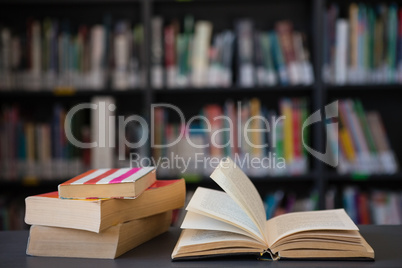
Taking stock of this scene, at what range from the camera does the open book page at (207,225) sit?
87cm

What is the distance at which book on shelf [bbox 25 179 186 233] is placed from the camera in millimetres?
846

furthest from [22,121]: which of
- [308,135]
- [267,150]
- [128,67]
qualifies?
[308,135]

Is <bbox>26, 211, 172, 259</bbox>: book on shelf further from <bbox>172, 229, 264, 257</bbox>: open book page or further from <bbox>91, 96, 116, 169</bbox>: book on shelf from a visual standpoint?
<bbox>91, 96, 116, 169</bbox>: book on shelf

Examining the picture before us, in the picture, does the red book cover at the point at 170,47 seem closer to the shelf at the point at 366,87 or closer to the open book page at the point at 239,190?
the shelf at the point at 366,87

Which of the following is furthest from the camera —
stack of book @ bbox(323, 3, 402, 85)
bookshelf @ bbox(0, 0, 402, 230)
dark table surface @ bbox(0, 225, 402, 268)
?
bookshelf @ bbox(0, 0, 402, 230)

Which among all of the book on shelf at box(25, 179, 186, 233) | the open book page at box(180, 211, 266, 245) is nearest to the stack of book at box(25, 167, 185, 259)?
the book on shelf at box(25, 179, 186, 233)

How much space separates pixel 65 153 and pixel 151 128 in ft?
1.44

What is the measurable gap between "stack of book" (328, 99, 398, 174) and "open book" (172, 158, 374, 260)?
1439mm

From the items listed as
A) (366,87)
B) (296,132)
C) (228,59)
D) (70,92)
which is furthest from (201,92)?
(366,87)

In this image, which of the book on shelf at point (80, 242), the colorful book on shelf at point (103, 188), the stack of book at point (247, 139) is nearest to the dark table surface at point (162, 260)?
the book on shelf at point (80, 242)

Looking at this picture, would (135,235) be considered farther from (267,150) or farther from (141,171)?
(267,150)

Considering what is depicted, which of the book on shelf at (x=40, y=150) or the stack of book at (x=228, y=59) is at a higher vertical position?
the stack of book at (x=228, y=59)

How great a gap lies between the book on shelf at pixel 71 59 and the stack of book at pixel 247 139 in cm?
30

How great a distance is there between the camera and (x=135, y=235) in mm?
948
